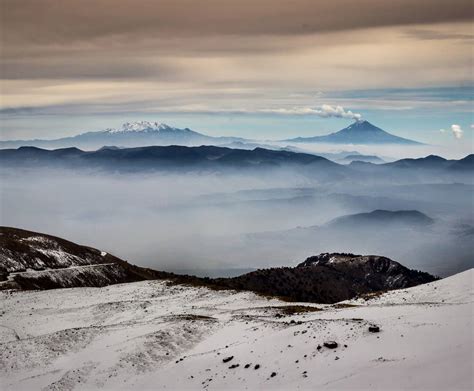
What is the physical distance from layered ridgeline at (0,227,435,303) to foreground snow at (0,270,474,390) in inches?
1062

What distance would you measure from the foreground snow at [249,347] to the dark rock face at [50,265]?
4215 cm

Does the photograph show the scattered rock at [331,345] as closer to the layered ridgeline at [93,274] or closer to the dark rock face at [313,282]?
the layered ridgeline at [93,274]

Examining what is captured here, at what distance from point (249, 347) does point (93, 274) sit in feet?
283

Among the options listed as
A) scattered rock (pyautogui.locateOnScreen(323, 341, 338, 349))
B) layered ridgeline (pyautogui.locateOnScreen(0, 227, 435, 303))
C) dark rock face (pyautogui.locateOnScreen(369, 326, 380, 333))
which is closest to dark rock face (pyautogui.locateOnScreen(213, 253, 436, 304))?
layered ridgeline (pyautogui.locateOnScreen(0, 227, 435, 303))

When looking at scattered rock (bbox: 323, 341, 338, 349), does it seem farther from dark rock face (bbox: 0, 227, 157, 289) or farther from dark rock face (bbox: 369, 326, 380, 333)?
dark rock face (bbox: 0, 227, 157, 289)

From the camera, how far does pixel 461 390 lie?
2561 cm

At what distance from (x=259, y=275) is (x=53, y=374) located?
117 m

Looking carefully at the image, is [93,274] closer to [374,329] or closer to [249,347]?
[249,347]

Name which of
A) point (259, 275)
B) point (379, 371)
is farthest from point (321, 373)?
point (259, 275)

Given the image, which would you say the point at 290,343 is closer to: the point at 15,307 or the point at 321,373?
the point at 321,373

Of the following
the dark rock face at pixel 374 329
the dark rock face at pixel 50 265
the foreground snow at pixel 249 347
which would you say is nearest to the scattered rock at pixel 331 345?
the foreground snow at pixel 249 347

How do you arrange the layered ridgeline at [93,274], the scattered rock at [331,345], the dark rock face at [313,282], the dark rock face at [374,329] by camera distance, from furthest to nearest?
the dark rock face at [313,282]
the layered ridgeline at [93,274]
the dark rock face at [374,329]
the scattered rock at [331,345]

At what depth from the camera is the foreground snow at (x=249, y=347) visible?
30.9 metres

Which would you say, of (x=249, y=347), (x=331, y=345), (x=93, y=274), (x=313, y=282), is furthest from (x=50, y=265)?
(x=331, y=345)
